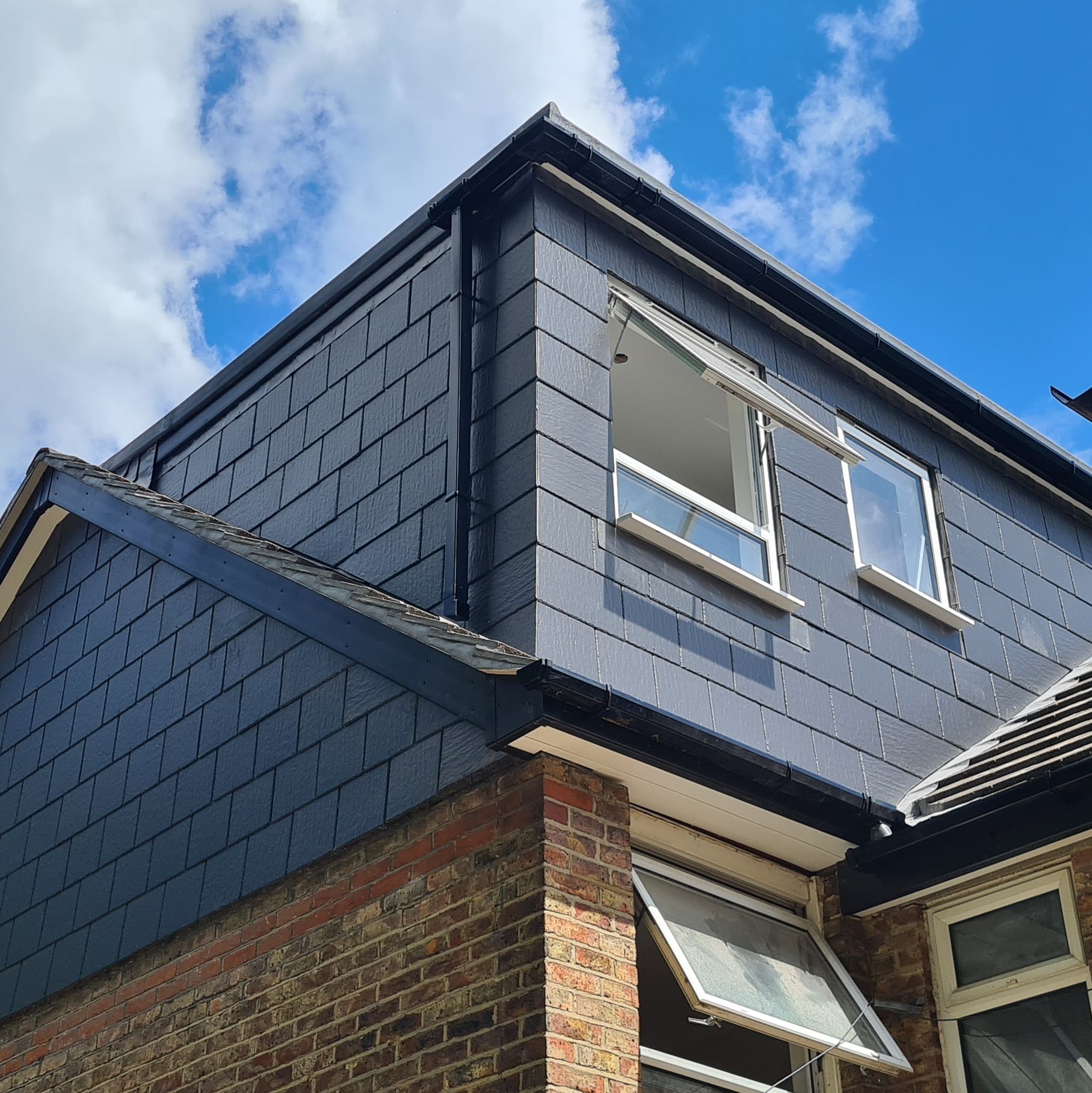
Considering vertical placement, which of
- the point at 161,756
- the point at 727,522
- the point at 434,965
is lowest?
the point at 434,965

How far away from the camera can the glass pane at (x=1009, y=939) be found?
638cm

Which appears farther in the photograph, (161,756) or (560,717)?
(161,756)

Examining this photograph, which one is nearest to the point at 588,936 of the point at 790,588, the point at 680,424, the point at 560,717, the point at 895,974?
the point at 560,717

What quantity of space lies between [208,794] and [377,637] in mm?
1572

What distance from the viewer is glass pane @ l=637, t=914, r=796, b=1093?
7.56 m

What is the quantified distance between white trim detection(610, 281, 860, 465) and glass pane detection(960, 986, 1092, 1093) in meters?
2.83

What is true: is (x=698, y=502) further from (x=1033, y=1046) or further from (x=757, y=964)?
(x=1033, y=1046)

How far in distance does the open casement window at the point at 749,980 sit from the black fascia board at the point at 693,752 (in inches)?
19.7

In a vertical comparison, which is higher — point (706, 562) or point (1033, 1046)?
point (706, 562)

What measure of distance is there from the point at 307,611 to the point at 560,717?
2126 millimetres

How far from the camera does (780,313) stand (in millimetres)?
8492

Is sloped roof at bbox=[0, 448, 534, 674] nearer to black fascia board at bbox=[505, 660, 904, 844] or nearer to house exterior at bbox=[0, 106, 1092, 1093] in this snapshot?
house exterior at bbox=[0, 106, 1092, 1093]

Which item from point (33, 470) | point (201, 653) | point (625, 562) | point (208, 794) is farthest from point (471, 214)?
point (33, 470)

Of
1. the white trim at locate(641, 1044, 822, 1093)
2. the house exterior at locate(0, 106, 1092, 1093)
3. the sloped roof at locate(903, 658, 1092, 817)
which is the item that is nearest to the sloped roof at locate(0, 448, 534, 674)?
the house exterior at locate(0, 106, 1092, 1093)
